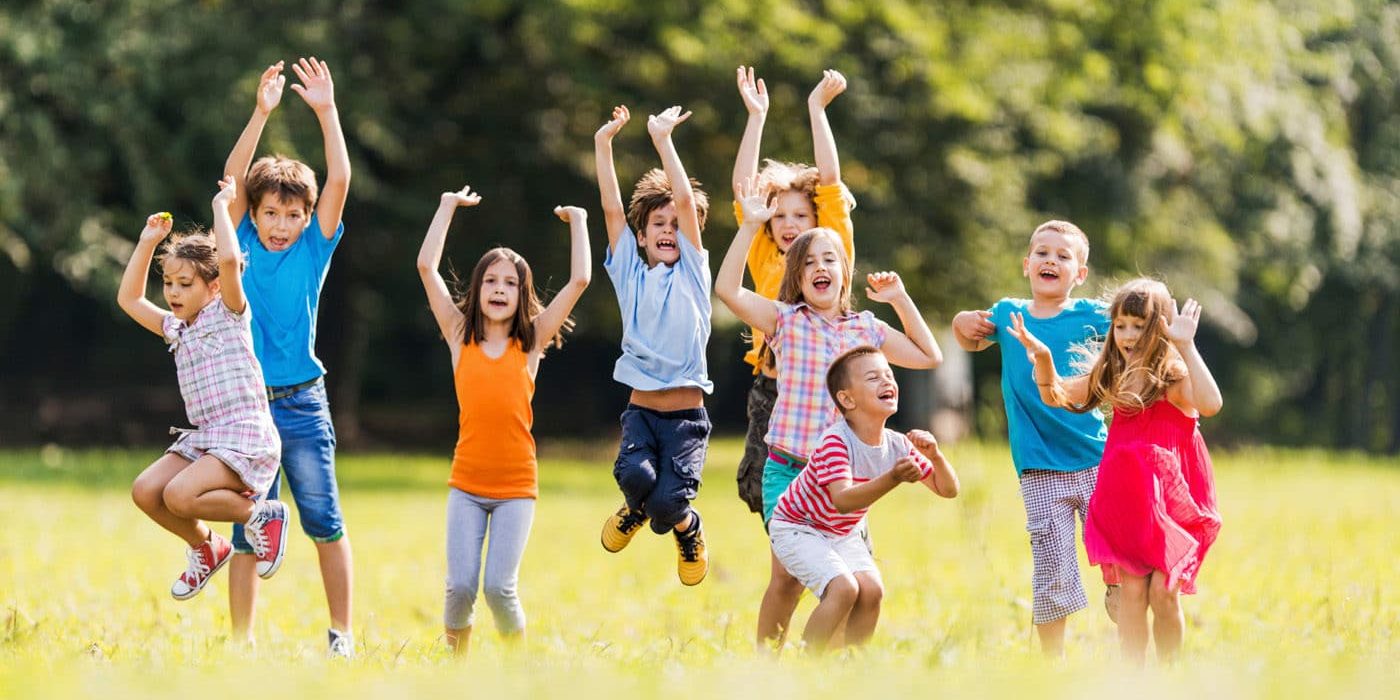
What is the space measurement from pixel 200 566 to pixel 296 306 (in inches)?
45.6

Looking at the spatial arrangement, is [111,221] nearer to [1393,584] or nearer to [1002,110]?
[1002,110]

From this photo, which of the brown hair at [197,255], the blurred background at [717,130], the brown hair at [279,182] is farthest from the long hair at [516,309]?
the blurred background at [717,130]

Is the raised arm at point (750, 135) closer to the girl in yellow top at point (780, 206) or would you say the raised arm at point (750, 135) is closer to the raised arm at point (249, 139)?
the girl in yellow top at point (780, 206)

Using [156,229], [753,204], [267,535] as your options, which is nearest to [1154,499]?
[753,204]

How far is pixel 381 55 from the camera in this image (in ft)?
70.2

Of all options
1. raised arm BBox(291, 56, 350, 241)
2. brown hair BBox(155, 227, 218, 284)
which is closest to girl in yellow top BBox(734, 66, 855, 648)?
raised arm BBox(291, 56, 350, 241)

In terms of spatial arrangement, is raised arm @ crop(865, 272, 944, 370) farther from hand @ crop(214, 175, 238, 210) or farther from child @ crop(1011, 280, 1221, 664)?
hand @ crop(214, 175, 238, 210)

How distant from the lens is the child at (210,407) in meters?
7.00

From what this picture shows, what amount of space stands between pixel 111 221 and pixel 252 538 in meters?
14.2

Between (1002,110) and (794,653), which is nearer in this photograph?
(794,653)

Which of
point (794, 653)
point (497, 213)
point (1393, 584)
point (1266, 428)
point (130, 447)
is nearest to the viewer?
point (794, 653)

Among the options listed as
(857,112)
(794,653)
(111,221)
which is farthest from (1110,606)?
(111,221)

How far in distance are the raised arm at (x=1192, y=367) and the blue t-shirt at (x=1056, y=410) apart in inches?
27.1

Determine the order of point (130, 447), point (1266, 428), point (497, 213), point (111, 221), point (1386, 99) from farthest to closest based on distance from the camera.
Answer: point (1266, 428)
point (1386, 99)
point (130, 447)
point (497, 213)
point (111, 221)
